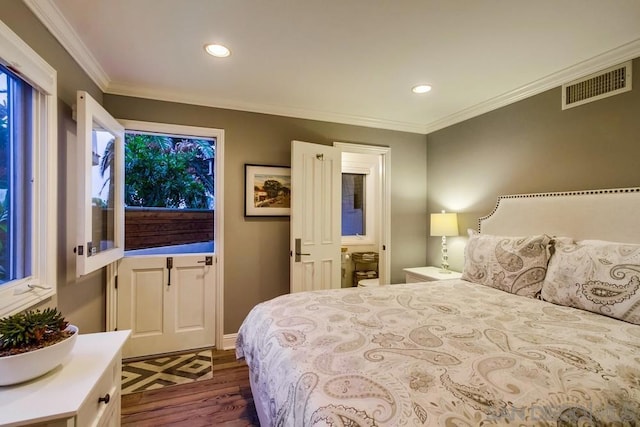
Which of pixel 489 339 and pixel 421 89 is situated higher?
pixel 421 89

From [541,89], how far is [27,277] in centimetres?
383

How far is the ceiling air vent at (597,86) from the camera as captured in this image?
2.02 metres

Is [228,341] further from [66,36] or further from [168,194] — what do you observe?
[168,194]

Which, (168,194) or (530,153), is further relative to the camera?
(168,194)

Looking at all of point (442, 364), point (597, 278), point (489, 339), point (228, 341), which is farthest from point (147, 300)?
point (597, 278)

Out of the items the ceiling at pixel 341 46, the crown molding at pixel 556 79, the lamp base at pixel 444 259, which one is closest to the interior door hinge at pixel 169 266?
the ceiling at pixel 341 46

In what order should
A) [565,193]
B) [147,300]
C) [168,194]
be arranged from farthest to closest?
1. [168,194]
2. [147,300]
3. [565,193]

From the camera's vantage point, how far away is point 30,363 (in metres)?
0.96

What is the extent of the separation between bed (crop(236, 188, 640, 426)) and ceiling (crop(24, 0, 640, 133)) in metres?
1.05

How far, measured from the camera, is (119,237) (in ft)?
8.50

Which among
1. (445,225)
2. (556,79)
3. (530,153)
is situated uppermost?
(556,79)

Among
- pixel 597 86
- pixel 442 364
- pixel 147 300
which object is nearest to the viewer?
pixel 442 364

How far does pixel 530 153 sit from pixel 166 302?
3.64 metres

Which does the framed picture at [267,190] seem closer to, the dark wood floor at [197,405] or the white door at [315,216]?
the white door at [315,216]
